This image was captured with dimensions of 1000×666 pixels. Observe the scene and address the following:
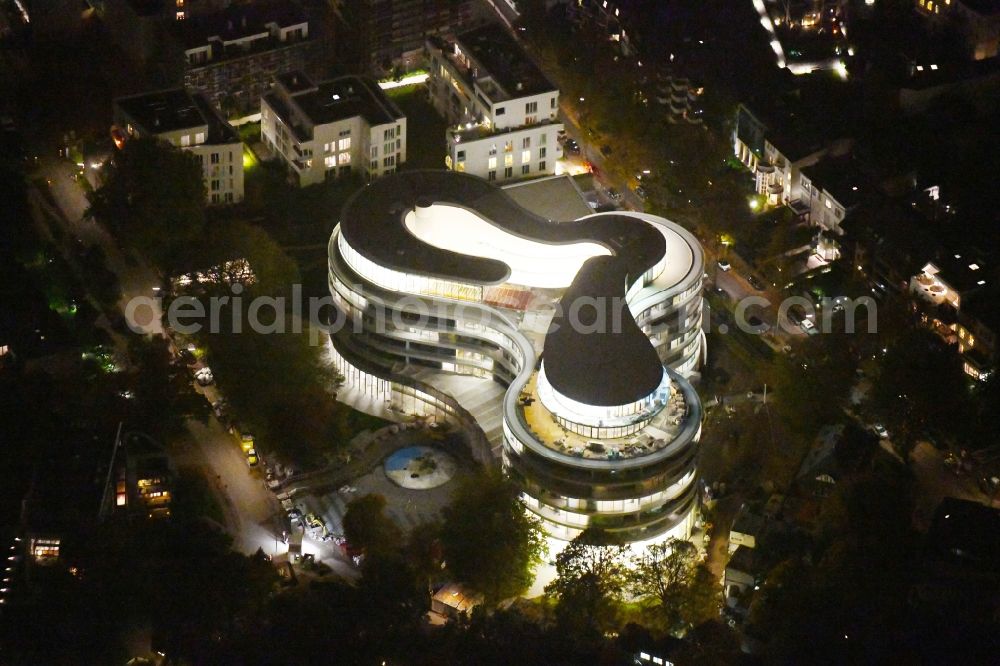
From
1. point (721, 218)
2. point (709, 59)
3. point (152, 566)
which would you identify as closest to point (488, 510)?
point (152, 566)

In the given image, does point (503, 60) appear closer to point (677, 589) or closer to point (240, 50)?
point (240, 50)

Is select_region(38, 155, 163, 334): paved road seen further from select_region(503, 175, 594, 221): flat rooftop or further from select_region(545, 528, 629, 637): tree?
select_region(545, 528, 629, 637): tree

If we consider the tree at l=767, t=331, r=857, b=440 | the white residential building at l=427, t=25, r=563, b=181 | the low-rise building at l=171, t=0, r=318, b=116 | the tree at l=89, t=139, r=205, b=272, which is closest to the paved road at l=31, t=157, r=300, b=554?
the tree at l=89, t=139, r=205, b=272

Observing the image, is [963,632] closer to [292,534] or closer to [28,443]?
[292,534]

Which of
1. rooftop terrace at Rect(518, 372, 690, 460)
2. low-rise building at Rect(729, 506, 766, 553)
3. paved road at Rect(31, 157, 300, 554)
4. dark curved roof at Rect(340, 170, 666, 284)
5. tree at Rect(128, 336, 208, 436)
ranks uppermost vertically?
dark curved roof at Rect(340, 170, 666, 284)

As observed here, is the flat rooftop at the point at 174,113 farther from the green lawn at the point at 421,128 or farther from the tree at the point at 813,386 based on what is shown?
the tree at the point at 813,386

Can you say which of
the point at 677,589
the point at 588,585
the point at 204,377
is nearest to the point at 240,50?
the point at 204,377
